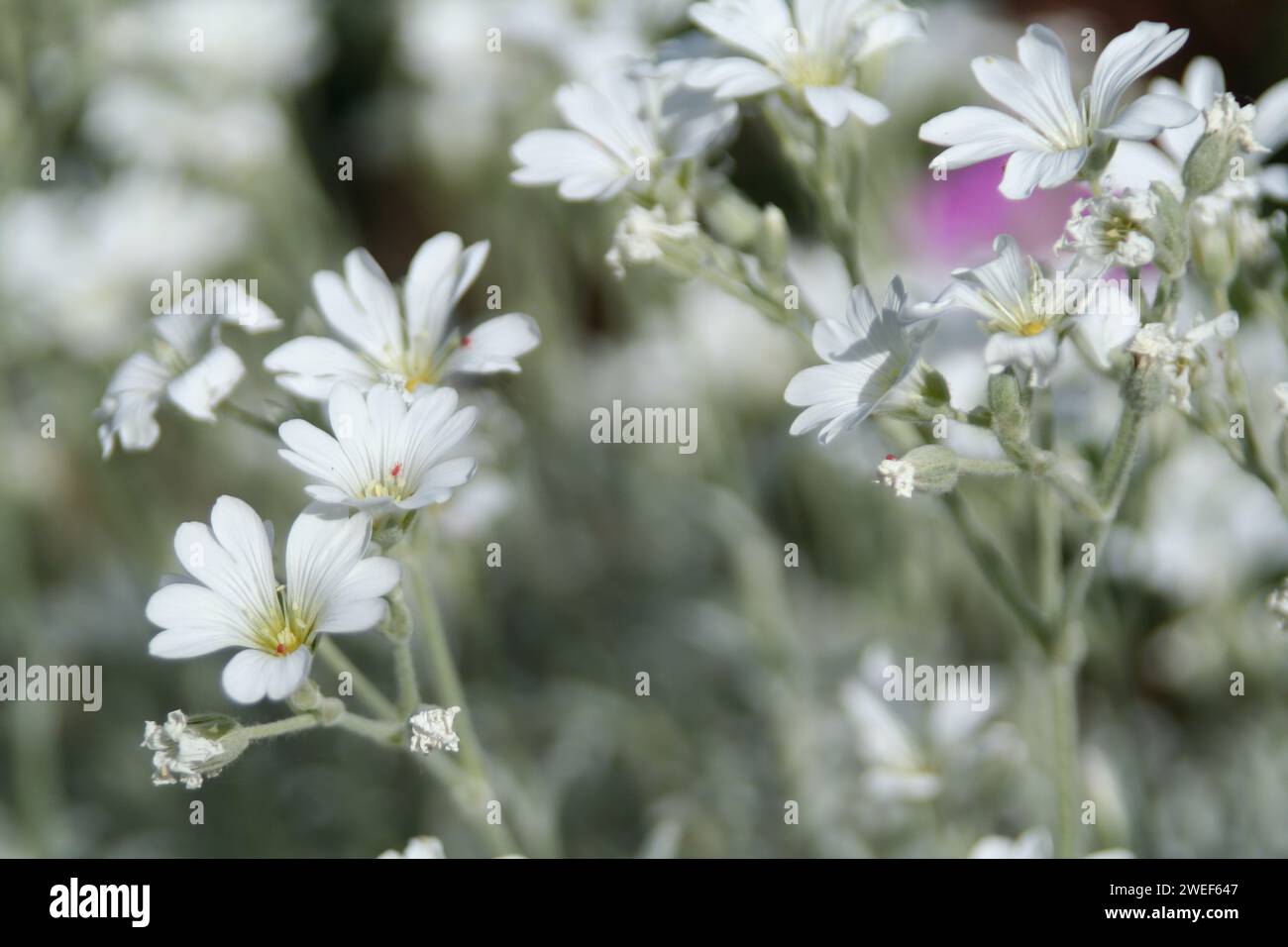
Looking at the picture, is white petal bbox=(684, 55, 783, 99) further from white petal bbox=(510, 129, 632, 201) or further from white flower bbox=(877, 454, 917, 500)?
white flower bbox=(877, 454, 917, 500)

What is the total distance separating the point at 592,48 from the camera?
1.78 metres

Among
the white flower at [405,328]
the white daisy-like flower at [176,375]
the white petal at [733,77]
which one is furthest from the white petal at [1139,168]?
the white daisy-like flower at [176,375]

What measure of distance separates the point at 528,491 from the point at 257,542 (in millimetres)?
1535

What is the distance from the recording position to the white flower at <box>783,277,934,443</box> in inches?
45.6

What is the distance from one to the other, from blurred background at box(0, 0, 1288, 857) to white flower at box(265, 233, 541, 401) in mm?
432

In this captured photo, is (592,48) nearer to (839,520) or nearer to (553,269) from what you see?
(839,520)

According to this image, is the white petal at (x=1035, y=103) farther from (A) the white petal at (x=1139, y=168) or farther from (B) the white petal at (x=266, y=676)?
(B) the white petal at (x=266, y=676)

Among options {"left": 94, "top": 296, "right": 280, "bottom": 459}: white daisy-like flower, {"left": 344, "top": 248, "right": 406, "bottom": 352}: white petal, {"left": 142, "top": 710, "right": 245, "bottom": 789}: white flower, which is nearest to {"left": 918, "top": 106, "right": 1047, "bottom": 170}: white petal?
{"left": 344, "top": 248, "right": 406, "bottom": 352}: white petal

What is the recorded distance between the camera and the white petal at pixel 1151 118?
109cm

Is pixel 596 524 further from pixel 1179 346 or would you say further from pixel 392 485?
pixel 1179 346

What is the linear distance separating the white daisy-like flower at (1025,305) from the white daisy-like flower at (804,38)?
0.87 feet

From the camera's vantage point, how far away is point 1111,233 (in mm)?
1138


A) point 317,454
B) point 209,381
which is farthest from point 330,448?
point 209,381

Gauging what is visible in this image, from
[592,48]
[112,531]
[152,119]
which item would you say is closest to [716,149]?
[592,48]
